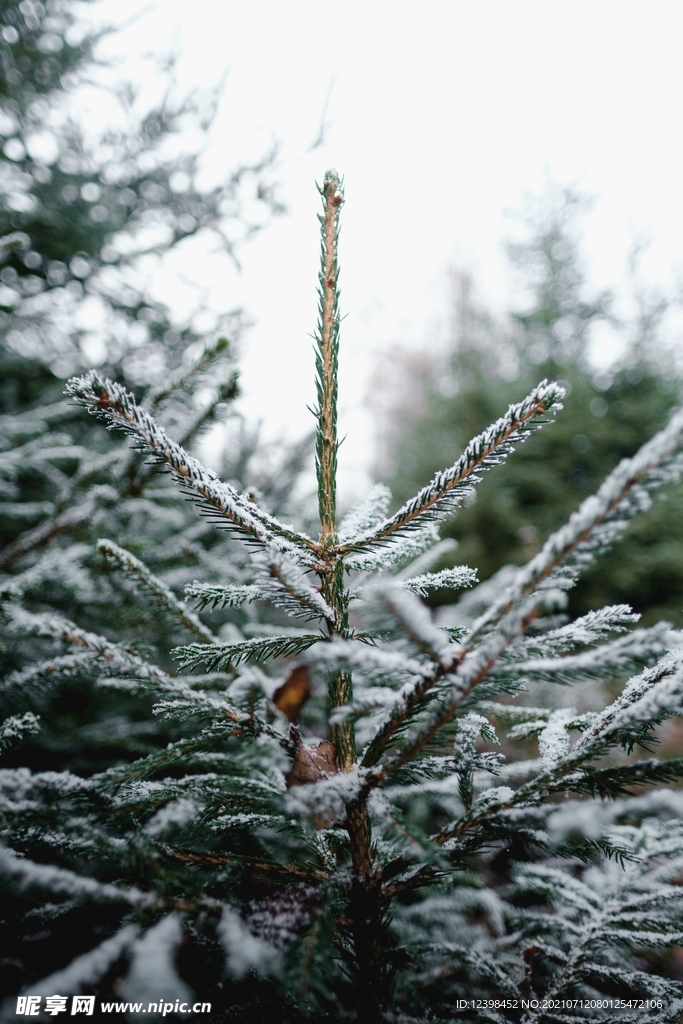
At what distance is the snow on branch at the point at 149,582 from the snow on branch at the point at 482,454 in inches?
17.7

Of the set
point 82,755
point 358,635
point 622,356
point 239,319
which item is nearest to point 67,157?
point 239,319

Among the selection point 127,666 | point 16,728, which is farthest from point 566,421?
point 16,728

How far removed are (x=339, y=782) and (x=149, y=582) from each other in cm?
48

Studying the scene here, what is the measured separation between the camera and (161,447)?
0.68 meters

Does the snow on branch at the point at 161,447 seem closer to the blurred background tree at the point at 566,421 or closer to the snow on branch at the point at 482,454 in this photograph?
the snow on branch at the point at 482,454

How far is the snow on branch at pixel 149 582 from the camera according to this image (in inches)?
33.6

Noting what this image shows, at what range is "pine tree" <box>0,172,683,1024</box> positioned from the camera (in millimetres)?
542

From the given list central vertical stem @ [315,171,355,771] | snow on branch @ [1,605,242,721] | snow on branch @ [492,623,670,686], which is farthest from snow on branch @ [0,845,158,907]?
snow on branch @ [492,623,670,686]

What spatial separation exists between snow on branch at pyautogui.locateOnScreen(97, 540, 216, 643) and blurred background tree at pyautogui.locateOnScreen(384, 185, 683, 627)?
18.3 ft

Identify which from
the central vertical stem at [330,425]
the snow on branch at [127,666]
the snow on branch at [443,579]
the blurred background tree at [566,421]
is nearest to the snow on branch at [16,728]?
the snow on branch at [127,666]

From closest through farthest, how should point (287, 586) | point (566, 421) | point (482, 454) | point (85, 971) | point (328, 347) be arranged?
1. point (85, 971)
2. point (287, 586)
3. point (482, 454)
4. point (328, 347)
5. point (566, 421)

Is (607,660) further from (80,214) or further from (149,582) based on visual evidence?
(80,214)

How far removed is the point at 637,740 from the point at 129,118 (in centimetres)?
395

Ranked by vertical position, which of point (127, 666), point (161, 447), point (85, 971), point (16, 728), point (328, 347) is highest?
point (328, 347)
